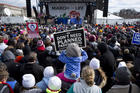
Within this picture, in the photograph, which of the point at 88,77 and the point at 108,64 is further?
the point at 108,64

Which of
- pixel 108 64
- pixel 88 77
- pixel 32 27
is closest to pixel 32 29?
pixel 32 27

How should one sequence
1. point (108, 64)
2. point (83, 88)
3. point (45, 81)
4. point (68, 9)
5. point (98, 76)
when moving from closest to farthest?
point (83, 88) < point (45, 81) < point (98, 76) < point (108, 64) < point (68, 9)

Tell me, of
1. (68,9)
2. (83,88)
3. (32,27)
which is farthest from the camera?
(68,9)

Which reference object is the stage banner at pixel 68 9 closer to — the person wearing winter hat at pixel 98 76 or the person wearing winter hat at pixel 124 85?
the person wearing winter hat at pixel 98 76

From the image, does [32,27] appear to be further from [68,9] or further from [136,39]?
[68,9]

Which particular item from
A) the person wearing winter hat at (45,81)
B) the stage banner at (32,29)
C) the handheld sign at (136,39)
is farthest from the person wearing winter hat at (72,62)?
the stage banner at (32,29)

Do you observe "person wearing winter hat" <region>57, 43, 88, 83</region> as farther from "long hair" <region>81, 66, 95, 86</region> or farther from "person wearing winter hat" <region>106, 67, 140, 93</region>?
"person wearing winter hat" <region>106, 67, 140, 93</region>

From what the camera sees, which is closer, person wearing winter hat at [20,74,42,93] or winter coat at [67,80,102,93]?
winter coat at [67,80,102,93]

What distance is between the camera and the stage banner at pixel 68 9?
102ft

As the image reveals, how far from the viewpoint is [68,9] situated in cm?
3134

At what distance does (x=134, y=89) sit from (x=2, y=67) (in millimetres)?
2109

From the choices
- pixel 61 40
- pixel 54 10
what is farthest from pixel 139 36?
pixel 54 10

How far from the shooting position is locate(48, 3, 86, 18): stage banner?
31.1 m

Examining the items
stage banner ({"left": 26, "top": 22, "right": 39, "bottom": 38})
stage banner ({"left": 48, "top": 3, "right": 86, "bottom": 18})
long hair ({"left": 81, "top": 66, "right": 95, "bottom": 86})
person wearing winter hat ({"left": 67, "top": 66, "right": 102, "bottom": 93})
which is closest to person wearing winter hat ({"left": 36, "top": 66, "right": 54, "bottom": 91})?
person wearing winter hat ({"left": 67, "top": 66, "right": 102, "bottom": 93})
